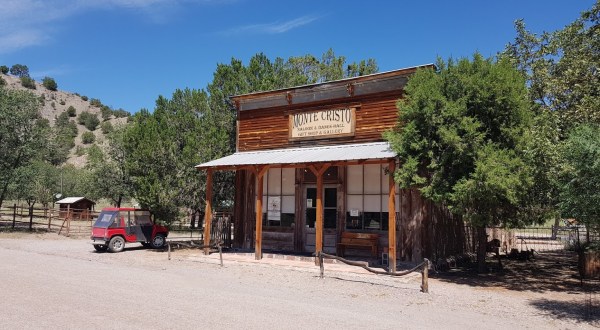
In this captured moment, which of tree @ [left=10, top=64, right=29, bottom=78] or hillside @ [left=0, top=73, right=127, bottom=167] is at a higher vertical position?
tree @ [left=10, top=64, right=29, bottom=78]

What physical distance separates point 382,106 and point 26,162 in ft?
75.4

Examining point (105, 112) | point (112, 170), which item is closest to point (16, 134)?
point (112, 170)

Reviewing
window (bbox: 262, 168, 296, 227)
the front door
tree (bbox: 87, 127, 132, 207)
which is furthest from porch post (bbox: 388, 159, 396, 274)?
tree (bbox: 87, 127, 132, 207)

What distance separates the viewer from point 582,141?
8289mm

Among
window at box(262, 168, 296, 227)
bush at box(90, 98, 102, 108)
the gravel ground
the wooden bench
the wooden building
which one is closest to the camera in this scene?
the gravel ground

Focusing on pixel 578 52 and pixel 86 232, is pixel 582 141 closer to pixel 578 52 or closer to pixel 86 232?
pixel 578 52

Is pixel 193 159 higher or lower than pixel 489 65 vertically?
lower

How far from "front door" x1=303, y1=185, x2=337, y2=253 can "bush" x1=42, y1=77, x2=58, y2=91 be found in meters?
107

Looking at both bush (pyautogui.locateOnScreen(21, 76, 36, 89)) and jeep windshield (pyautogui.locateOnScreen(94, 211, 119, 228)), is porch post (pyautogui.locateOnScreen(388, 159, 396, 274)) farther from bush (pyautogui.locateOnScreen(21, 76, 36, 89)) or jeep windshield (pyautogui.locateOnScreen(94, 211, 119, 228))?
bush (pyautogui.locateOnScreen(21, 76, 36, 89))

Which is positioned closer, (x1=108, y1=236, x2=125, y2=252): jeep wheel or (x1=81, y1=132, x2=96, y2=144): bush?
(x1=108, y1=236, x2=125, y2=252): jeep wheel

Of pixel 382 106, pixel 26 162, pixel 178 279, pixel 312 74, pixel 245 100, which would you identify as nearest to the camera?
pixel 178 279

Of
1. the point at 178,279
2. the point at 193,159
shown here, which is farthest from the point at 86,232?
the point at 178,279

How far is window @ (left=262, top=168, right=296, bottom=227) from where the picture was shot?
1691 cm

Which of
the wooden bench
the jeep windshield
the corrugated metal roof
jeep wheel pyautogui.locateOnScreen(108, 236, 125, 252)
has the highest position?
the corrugated metal roof
